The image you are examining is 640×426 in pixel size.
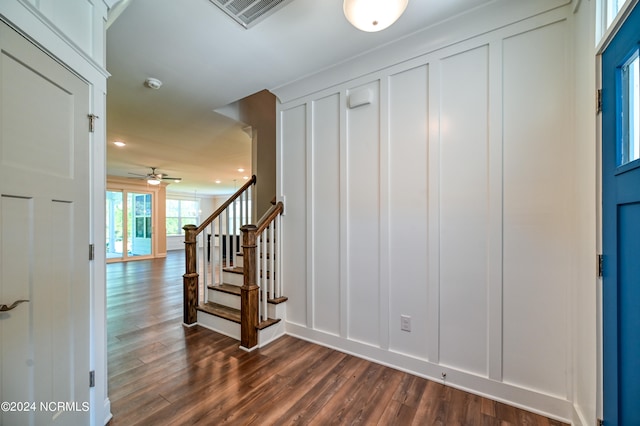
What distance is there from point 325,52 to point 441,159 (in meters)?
1.36

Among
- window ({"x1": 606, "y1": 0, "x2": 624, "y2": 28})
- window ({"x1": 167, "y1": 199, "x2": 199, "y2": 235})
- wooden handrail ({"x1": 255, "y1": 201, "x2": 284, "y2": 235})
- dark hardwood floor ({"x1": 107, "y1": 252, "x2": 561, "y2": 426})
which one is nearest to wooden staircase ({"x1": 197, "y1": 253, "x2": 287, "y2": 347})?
dark hardwood floor ({"x1": 107, "y1": 252, "x2": 561, "y2": 426})

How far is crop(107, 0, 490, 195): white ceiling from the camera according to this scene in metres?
1.77

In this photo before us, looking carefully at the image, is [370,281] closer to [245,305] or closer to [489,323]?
[489,323]

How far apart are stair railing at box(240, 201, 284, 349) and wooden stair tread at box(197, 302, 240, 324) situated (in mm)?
293

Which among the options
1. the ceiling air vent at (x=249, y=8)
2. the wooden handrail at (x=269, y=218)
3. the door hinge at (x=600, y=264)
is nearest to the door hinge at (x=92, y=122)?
the ceiling air vent at (x=249, y=8)

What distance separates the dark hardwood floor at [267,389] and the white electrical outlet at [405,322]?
35cm

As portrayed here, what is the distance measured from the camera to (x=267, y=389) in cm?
187

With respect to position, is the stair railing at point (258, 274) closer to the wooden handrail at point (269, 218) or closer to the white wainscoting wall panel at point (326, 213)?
the wooden handrail at point (269, 218)

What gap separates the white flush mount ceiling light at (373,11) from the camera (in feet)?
4.45

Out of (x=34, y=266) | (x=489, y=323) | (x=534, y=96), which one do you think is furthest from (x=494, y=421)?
(x=34, y=266)

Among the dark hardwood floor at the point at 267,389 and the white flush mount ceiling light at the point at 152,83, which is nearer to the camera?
the dark hardwood floor at the point at 267,389

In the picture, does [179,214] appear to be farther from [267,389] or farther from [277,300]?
[267,389]

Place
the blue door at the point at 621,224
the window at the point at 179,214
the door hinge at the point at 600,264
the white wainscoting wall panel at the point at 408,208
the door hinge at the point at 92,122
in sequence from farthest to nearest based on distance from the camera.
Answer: the window at the point at 179,214 < the white wainscoting wall panel at the point at 408,208 < the door hinge at the point at 92,122 < the door hinge at the point at 600,264 < the blue door at the point at 621,224

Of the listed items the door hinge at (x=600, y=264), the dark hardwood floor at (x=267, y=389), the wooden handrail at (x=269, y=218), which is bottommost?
the dark hardwood floor at (x=267, y=389)
